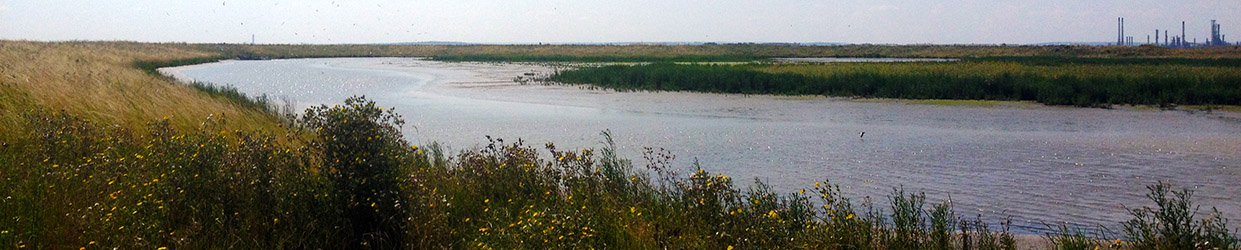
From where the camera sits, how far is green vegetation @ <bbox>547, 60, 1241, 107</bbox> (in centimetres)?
2305

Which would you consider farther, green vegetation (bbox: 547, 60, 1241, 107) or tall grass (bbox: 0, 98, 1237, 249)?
green vegetation (bbox: 547, 60, 1241, 107)

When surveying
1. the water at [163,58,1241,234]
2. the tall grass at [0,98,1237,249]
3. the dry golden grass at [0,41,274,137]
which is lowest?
the water at [163,58,1241,234]

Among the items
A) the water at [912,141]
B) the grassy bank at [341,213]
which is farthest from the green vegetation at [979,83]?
the grassy bank at [341,213]

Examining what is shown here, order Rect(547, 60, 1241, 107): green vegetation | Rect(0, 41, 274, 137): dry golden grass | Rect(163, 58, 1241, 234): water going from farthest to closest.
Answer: Rect(547, 60, 1241, 107): green vegetation
Rect(0, 41, 274, 137): dry golden grass
Rect(163, 58, 1241, 234): water

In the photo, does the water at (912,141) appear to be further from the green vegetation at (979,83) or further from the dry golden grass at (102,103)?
the dry golden grass at (102,103)

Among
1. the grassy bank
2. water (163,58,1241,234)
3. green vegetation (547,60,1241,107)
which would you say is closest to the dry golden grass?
the grassy bank

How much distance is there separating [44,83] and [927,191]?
10.9 meters

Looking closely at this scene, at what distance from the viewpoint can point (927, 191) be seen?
412 inches

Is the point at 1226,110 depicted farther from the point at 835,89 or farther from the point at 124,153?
the point at 124,153

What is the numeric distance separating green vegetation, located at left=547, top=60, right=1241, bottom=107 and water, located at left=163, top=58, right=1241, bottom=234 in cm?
155

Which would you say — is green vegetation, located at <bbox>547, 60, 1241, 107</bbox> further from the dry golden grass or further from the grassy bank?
the grassy bank

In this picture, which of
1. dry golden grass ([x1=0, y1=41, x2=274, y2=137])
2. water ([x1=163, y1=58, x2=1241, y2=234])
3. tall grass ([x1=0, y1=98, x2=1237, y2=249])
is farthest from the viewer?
dry golden grass ([x1=0, y1=41, x2=274, y2=137])

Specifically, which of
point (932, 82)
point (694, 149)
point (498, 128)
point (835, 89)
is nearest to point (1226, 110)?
point (932, 82)

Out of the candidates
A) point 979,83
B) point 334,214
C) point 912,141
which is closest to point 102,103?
point 334,214
